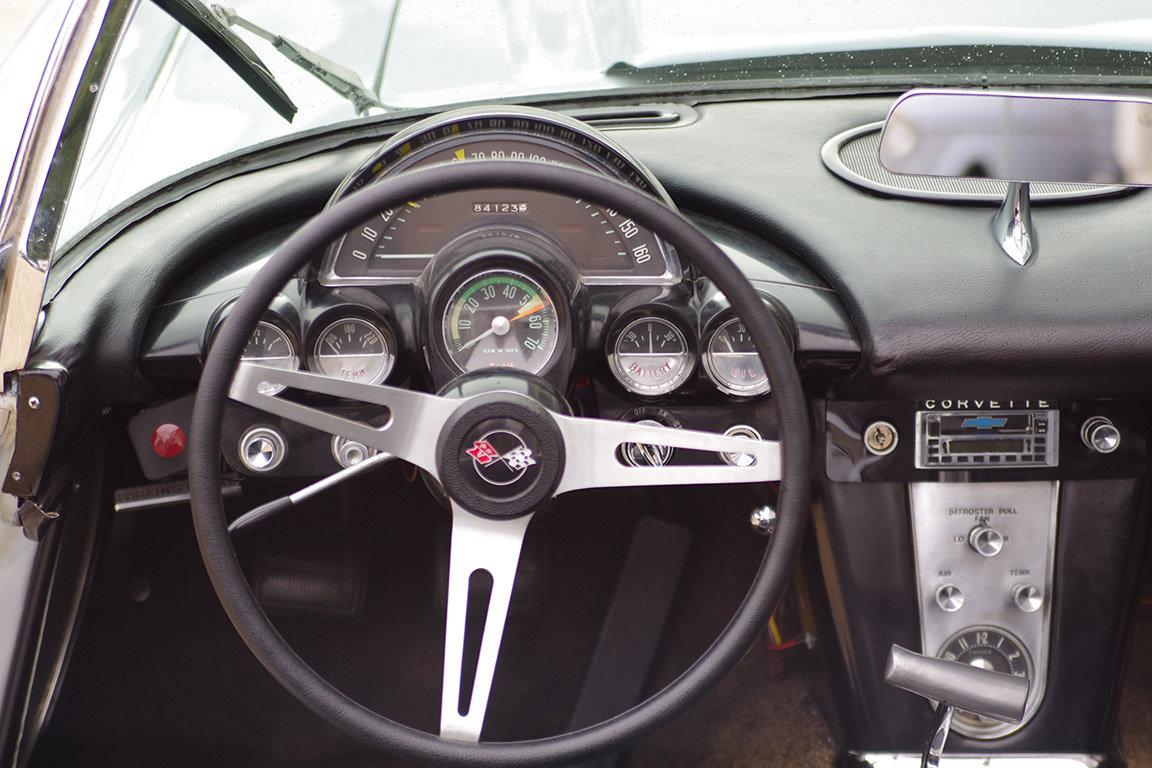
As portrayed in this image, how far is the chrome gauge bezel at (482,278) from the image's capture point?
5.03 feet

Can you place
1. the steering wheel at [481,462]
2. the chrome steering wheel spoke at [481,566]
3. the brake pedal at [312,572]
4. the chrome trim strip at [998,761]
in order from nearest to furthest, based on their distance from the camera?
the steering wheel at [481,462]
the chrome steering wheel spoke at [481,566]
the chrome trim strip at [998,761]
the brake pedal at [312,572]

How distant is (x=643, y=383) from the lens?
1.64 metres

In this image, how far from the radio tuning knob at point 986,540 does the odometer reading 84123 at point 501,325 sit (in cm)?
82

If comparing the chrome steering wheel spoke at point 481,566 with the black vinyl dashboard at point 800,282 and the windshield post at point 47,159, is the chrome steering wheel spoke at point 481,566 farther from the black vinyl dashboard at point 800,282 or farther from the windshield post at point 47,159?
the windshield post at point 47,159

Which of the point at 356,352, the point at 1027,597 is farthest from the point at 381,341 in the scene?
the point at 1027,597

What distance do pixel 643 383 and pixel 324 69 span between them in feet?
2.48

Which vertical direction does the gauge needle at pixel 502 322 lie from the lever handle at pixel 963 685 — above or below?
above

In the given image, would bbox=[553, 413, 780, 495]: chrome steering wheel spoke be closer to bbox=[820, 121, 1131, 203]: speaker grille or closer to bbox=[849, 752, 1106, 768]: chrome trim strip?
bbox=[820, 121, 1131, 203]: speaker grille

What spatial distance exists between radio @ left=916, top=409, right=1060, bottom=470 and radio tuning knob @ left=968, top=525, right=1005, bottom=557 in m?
0.12

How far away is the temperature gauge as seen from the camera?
1.61 m

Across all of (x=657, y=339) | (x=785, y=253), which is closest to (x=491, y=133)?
(x=657, y=339)

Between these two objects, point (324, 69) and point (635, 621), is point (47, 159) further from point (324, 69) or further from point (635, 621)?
point (635, 621)

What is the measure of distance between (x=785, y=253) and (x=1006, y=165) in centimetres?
38

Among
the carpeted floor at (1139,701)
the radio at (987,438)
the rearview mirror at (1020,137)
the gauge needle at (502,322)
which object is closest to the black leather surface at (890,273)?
the radio at (987,438)
